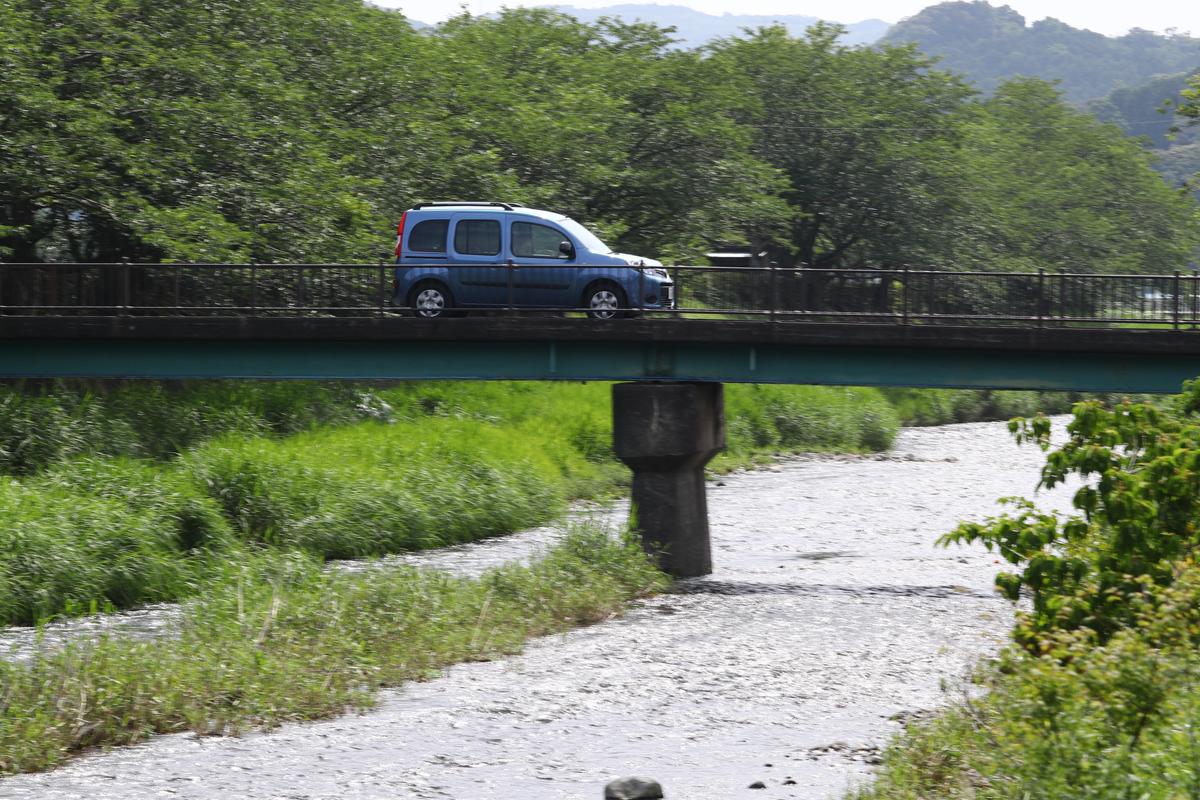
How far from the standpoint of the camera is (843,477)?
118 feet

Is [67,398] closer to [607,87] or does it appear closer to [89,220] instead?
[89,220]

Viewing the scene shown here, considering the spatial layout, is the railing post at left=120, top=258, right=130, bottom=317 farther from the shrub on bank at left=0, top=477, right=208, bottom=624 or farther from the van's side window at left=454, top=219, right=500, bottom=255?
the van's side window at left=454, top=219, right=500, bottom=255

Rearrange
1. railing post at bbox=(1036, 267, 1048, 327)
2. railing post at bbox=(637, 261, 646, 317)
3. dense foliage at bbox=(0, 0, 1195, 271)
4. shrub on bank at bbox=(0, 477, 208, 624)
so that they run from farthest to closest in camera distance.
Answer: dense foliage at bbox=(0, 0, 1195, 271)
railing post at bbox=(637, 261, 646, 317)
railing post at bbox=(1036, 267, 1048, 327)
shrub on bank at bbox=(0, 477, 208, 624)

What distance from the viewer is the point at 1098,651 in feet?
27.9

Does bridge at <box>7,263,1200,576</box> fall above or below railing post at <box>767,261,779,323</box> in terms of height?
below

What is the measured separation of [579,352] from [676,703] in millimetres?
8999

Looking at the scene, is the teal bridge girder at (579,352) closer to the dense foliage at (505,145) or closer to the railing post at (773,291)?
the railing post at (773,291)

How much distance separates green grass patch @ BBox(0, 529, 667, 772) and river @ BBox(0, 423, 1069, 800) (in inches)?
12.6

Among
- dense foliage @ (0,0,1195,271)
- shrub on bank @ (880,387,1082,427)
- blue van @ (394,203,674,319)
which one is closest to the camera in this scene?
blue van @ (394,203,674,319)

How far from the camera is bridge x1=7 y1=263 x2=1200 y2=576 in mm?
21812

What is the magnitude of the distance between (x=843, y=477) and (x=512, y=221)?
1462cm

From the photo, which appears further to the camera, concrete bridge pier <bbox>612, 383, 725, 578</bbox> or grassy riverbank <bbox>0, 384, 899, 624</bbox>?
concrete bridge pier <bbox>612, 383, 725, 578</bbox>

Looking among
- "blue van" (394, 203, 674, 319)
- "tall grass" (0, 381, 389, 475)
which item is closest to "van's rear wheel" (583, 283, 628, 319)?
"blue van" (394, 203, 674, 319)

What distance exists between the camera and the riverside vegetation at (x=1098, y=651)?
320 inches
